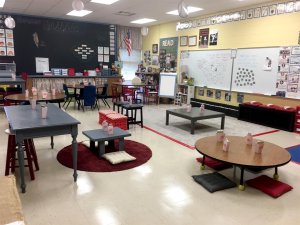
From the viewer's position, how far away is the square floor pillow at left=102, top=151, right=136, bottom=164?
3.69 meters

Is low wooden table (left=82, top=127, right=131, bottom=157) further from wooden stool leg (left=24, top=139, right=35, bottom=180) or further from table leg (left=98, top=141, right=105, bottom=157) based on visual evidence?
wooden stool leg (left=24, top=139, right=35, bottom=180)

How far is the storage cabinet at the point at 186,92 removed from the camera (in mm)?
8583

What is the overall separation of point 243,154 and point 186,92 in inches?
224

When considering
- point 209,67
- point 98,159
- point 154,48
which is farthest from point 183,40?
point 98,159

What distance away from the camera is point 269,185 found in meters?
3.08

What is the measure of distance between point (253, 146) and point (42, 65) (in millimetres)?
8130

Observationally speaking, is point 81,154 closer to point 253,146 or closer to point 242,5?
point 253,146

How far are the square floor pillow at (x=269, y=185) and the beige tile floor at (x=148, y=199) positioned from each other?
6 cm

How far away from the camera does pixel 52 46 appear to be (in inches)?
368

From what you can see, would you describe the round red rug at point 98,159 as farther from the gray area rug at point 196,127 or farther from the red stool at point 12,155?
the gray area rug at point 196,127

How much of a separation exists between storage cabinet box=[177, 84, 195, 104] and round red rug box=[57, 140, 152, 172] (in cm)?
445

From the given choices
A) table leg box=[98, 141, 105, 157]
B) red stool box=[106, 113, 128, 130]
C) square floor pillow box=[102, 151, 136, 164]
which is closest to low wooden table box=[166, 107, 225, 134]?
red stool box=[106, 113, 128, 130]

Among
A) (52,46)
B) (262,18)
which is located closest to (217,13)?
(262,18)

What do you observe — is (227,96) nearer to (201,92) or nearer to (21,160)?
(201,92)
